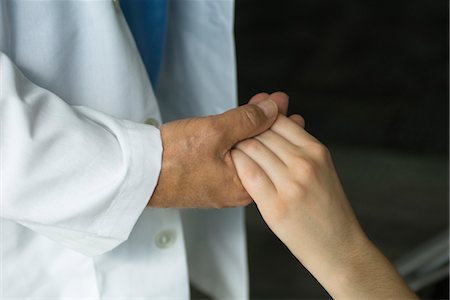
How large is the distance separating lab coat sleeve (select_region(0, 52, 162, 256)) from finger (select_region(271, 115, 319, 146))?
19 cm

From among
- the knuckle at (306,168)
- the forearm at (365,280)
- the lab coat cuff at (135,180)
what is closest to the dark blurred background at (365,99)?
the forearm at (365,280)

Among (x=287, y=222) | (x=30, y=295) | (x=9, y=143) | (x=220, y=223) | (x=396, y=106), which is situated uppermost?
(x=9, y=143)

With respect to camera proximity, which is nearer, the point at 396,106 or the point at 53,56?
the point at 53,56

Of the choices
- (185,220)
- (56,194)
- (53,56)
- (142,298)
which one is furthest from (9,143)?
(185,220)

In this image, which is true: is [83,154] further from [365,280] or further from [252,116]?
[365,280]

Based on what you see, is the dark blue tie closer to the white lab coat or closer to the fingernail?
the white lab coat

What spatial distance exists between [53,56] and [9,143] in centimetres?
18

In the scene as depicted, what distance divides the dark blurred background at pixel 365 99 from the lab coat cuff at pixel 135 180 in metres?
0.81

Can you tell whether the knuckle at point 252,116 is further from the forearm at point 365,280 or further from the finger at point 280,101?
the forearm at point 365,280

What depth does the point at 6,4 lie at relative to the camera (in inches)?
34.2

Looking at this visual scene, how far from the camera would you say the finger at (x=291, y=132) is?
3.18 feet

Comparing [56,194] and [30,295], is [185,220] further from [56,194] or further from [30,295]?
[56,194]

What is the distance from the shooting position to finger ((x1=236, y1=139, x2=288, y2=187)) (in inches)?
36.2

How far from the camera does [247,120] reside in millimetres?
927
